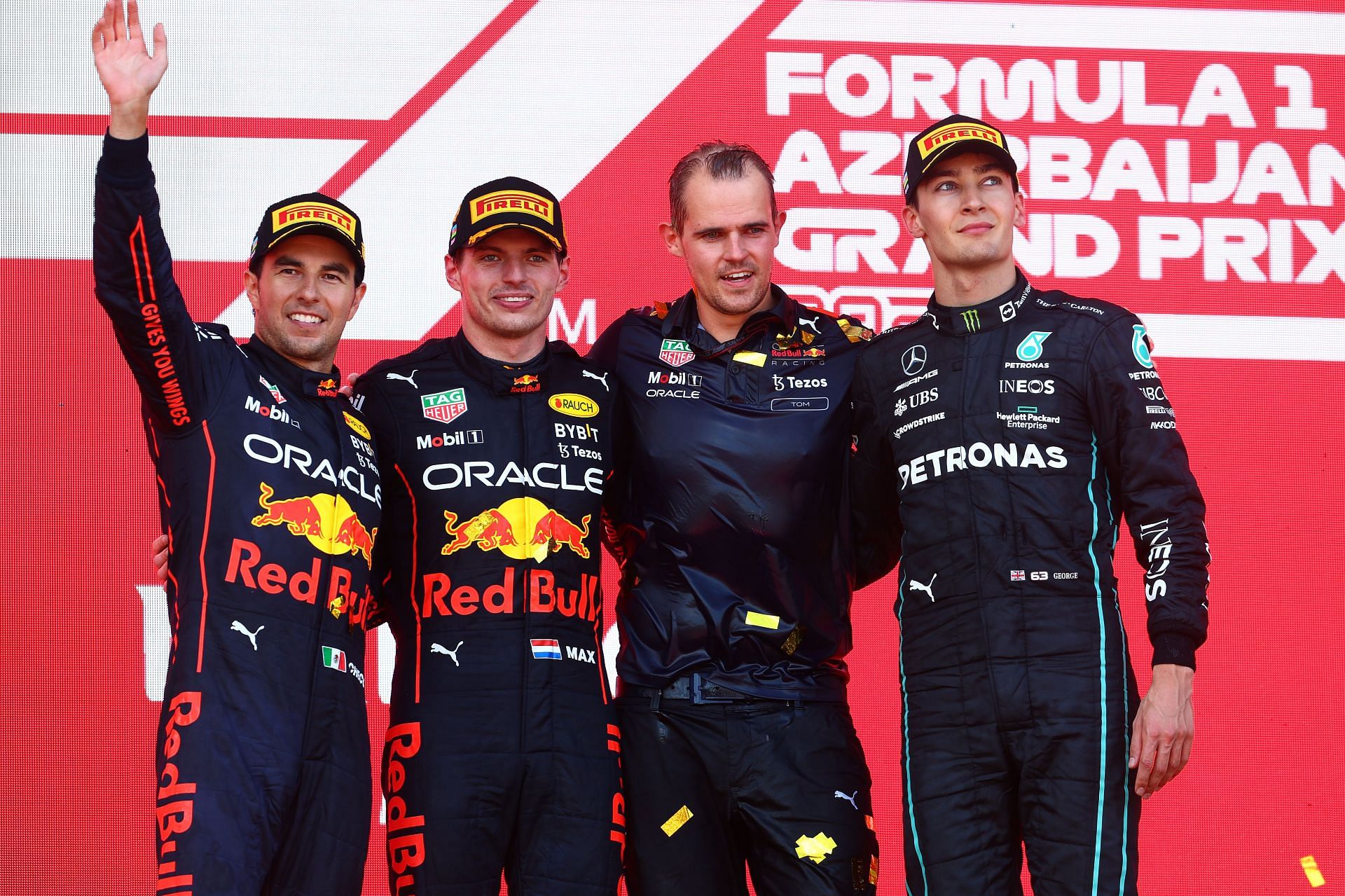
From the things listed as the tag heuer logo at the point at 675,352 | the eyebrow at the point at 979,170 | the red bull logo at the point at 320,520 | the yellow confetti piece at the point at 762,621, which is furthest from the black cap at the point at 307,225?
the eyebrow at the point at 979,170

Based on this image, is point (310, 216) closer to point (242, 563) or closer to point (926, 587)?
point (242, 563)

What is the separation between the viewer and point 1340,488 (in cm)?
379

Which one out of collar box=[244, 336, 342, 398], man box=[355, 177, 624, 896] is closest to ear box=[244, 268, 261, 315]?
collar box=[244, 336, 342, 398]

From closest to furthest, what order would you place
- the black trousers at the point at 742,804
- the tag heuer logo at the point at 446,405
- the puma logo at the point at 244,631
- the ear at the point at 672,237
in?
the puma logo at the point at 244,631 < the black trousers at the point at 742,804 < the tag heuer logo at the point at 446,405 < the ear at the point at 672,237

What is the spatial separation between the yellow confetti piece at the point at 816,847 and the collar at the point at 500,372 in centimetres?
96

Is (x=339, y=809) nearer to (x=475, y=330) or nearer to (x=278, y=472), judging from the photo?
(x=278, y=472)

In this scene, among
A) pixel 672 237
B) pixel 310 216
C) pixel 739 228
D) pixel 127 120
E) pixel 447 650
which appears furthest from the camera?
pixel 672 237

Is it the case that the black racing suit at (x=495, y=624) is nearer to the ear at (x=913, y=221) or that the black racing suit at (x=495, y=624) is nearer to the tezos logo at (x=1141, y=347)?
the ear at (x=913, y=221)

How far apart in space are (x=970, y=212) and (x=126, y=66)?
1.44m

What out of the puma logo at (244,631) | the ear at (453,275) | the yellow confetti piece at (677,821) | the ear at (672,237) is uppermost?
the ear at (672,237)

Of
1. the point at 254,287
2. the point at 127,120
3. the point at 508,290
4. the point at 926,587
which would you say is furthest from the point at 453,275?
the point at 926,587

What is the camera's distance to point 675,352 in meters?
2.79

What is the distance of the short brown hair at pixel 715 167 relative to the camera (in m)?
2.76

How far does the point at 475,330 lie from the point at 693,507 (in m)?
0.54
